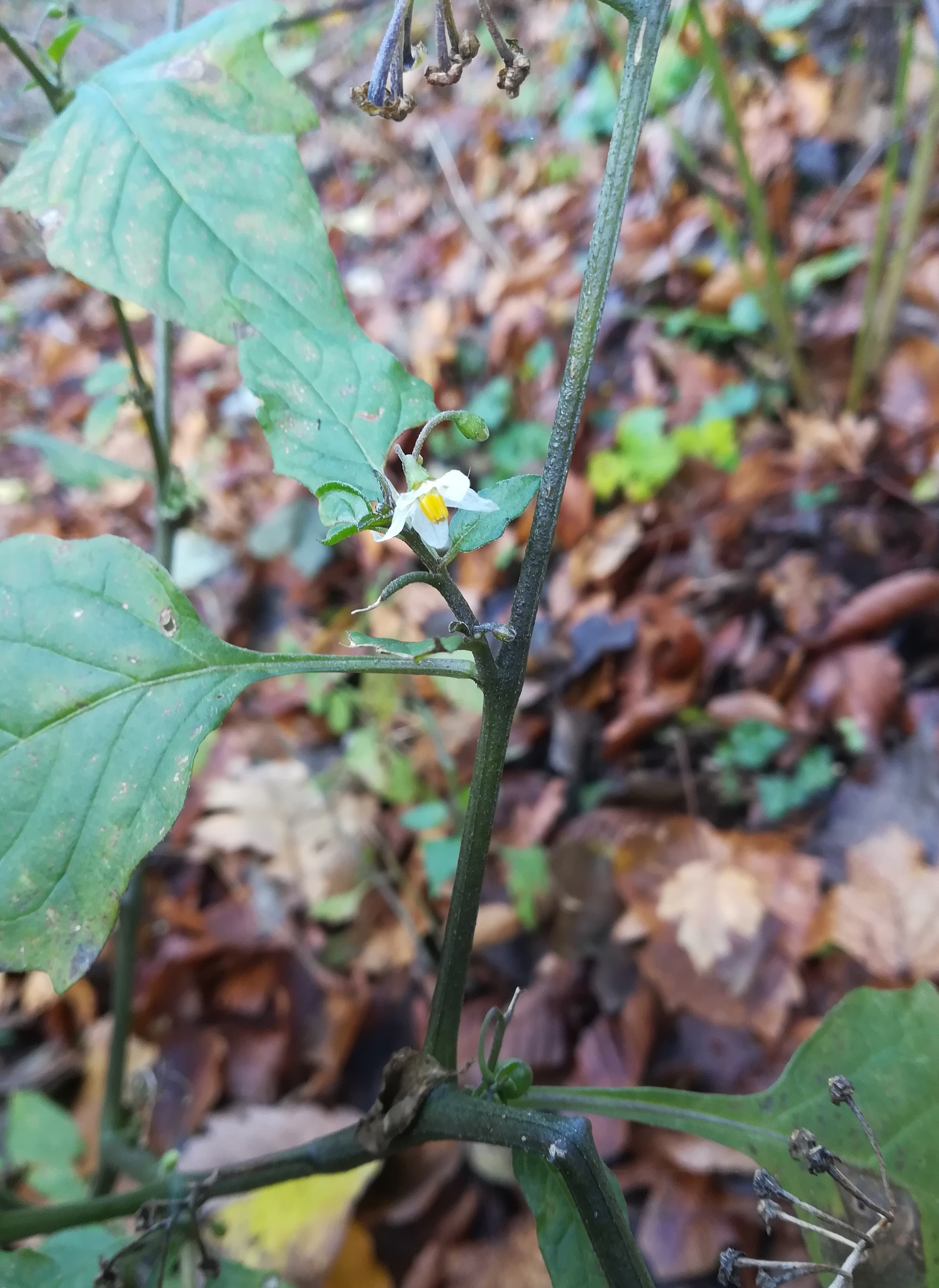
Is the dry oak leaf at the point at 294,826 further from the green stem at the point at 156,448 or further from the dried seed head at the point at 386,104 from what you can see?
the dried seed head at the point at 386,104

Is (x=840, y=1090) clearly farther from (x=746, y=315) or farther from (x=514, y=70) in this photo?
(x=746, y=315)

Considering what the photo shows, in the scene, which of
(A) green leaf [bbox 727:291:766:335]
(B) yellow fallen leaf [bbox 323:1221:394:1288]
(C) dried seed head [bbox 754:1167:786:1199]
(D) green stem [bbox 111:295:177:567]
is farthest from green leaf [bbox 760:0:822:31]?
(B) yellow fallen leaf [bbox 323:1221:394:1288]

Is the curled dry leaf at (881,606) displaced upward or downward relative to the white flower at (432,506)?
downward

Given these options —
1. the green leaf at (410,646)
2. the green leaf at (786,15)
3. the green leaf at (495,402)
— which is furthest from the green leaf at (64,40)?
the green leaf at (786,15)

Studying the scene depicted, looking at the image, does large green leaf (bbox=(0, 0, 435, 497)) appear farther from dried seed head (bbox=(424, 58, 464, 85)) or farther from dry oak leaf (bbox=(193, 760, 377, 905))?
dry oak leaf (bbox=(193, 760, 377, 905))

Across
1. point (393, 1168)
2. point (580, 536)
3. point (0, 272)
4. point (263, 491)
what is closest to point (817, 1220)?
point (393, 1168)

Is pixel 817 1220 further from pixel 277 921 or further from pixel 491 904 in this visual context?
pixel 277 921
